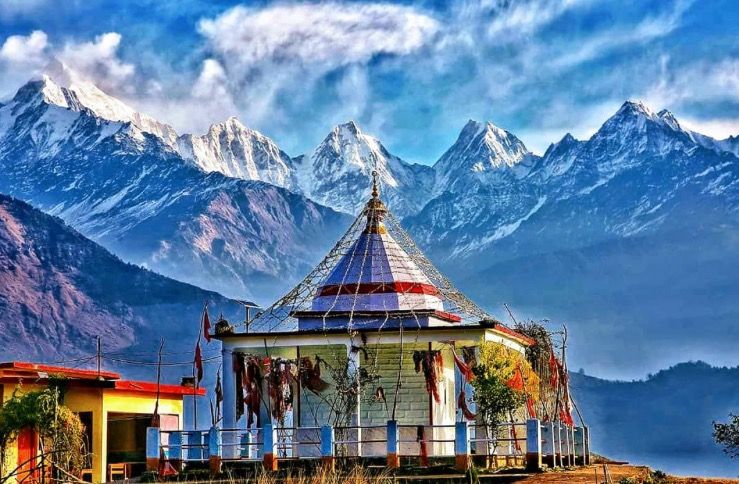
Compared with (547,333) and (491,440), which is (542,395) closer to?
(547,333)

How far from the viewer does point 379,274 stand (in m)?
45.8

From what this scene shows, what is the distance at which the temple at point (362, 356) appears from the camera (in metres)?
41.4

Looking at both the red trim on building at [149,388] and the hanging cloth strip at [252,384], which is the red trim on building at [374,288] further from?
the red trim on building at [149,388]

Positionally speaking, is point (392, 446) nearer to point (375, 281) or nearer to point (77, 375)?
point (375, 281)

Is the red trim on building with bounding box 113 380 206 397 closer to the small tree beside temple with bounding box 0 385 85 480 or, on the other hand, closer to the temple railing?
the temple railing

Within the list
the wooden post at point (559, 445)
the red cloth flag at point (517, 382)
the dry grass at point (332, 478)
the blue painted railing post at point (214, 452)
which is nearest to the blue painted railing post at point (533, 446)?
the wooden post at point (559, 445)

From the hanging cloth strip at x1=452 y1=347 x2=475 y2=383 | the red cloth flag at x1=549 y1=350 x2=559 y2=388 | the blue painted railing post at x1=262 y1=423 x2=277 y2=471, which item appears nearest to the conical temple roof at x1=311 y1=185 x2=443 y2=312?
the hanging cloth strip at x1=452 y1=347 x2=475 y2=383

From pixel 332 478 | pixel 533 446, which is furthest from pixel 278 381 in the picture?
pixel 332 478

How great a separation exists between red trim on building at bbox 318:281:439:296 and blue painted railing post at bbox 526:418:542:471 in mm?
10812

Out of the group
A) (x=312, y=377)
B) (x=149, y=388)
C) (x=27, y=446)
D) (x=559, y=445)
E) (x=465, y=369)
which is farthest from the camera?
(x=149, y=388)

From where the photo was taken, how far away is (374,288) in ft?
148

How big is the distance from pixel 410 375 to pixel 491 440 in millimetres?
8461

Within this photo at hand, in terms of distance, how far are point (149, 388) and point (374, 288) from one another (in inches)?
314

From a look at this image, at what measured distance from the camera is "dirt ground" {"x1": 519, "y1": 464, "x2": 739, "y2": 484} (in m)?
31.0
